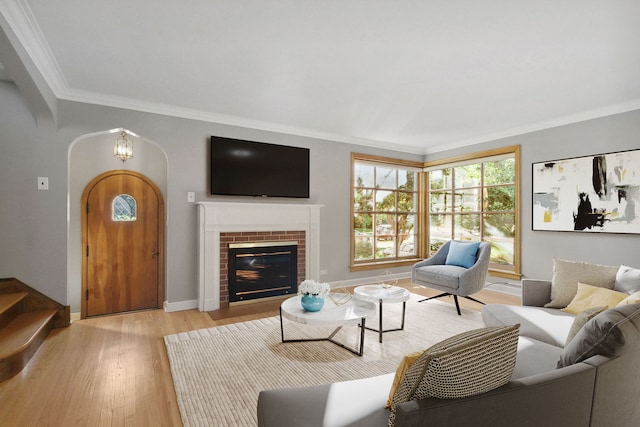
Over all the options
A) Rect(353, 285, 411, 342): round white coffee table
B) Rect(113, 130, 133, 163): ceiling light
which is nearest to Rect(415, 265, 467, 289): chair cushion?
Rect(353, 285, 411, 342): round white coffee table

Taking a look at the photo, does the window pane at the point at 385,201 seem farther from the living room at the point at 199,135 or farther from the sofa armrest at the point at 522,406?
the sofa armrest at the point at 522,406

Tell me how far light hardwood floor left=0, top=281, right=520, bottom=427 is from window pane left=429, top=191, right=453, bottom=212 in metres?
4.10

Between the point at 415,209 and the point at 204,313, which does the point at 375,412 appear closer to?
the point at 204,313

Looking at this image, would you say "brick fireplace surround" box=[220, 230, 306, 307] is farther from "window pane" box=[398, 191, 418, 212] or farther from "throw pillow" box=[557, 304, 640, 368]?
"throw pillow" box=[557, 304, 640, 368]

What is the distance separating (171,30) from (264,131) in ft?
7.57

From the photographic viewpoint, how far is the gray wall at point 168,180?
127 inches

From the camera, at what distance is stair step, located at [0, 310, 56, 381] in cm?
234

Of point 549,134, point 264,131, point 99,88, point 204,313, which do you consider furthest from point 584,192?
point 99,88

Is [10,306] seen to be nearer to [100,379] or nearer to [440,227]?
Answer: [100,379]

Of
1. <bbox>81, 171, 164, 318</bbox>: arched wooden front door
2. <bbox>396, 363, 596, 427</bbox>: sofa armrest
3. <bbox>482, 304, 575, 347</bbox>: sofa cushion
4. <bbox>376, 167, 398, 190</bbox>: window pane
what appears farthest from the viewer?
<bbox>376, 167, 398, 190</bbox>: window pane

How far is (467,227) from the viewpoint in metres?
5.47

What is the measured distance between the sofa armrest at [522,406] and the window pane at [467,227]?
14.7ft

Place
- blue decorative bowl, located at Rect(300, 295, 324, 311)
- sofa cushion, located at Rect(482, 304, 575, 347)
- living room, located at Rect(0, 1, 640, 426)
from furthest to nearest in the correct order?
blue decorative bowl, located at Rect(300, 295, 324, 311)
living room, located at Rect(0, 1, 640, 426)
sofa cushion, located at Rect(482, 304, 575, 347)

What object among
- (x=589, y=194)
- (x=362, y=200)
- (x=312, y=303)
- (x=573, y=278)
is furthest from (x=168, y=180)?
(x=589, y=194)
